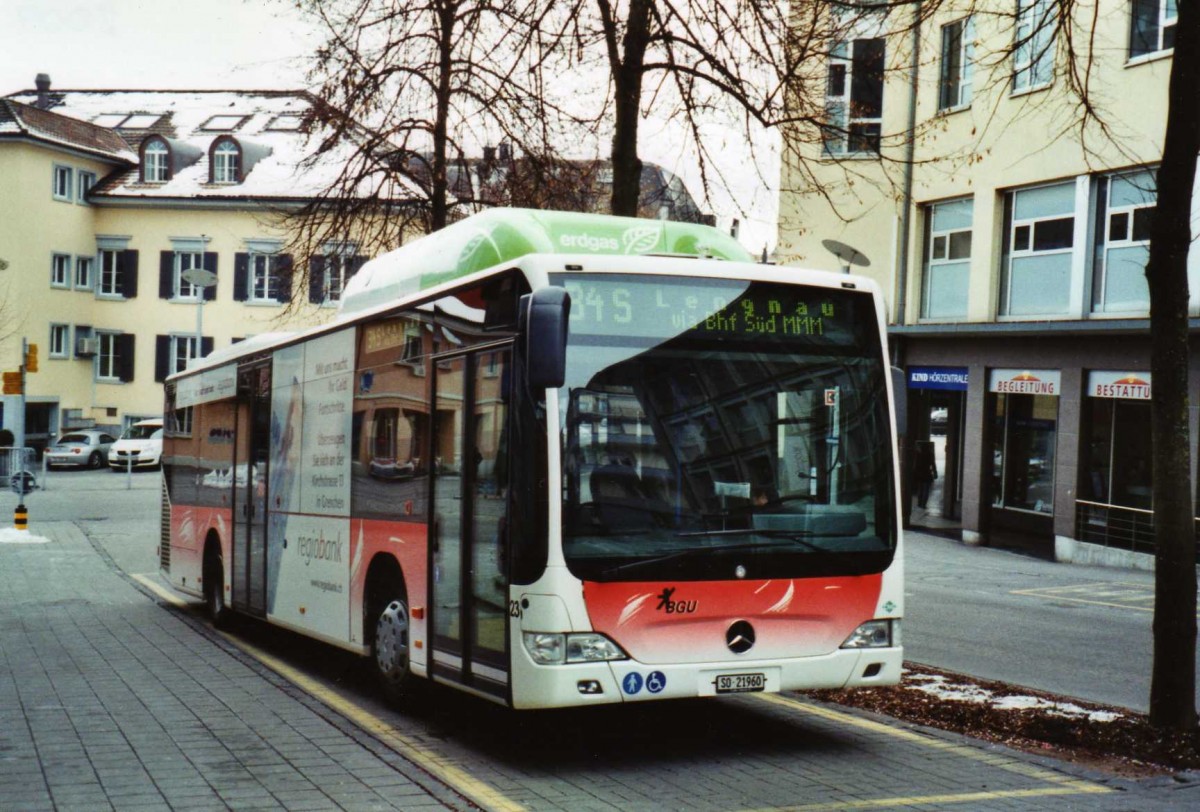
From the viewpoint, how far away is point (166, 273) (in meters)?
58.9

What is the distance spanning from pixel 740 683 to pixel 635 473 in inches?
51.9

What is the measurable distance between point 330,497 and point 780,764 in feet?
14.9

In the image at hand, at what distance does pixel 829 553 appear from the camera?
8.09 metres

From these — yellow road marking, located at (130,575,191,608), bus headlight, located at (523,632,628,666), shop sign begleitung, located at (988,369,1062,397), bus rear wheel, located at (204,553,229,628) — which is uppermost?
shop sign begleitung, located at (988,369,1062,397)

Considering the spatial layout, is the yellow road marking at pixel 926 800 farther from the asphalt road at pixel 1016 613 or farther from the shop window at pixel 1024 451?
the shop window at pixel 1024 451

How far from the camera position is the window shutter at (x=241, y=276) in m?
58.6

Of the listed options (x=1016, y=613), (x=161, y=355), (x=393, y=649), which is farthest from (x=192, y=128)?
(x=393, y=649)

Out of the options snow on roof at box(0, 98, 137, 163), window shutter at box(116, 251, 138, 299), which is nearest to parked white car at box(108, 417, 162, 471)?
window shutter at box(116, 251, 138, 299)

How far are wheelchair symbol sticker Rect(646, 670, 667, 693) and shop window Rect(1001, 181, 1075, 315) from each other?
21.5 metres

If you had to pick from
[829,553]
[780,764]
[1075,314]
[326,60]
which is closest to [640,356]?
[829,553]

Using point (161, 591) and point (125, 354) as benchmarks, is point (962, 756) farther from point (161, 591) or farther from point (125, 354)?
point (125, 354)

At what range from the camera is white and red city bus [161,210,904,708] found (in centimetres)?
753

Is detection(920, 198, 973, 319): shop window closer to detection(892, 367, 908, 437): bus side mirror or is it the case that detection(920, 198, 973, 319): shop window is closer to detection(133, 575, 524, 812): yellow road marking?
detection(133, 575, 524, 812): yellow road marking

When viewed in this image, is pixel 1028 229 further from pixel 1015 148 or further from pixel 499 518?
pixel 499 518
